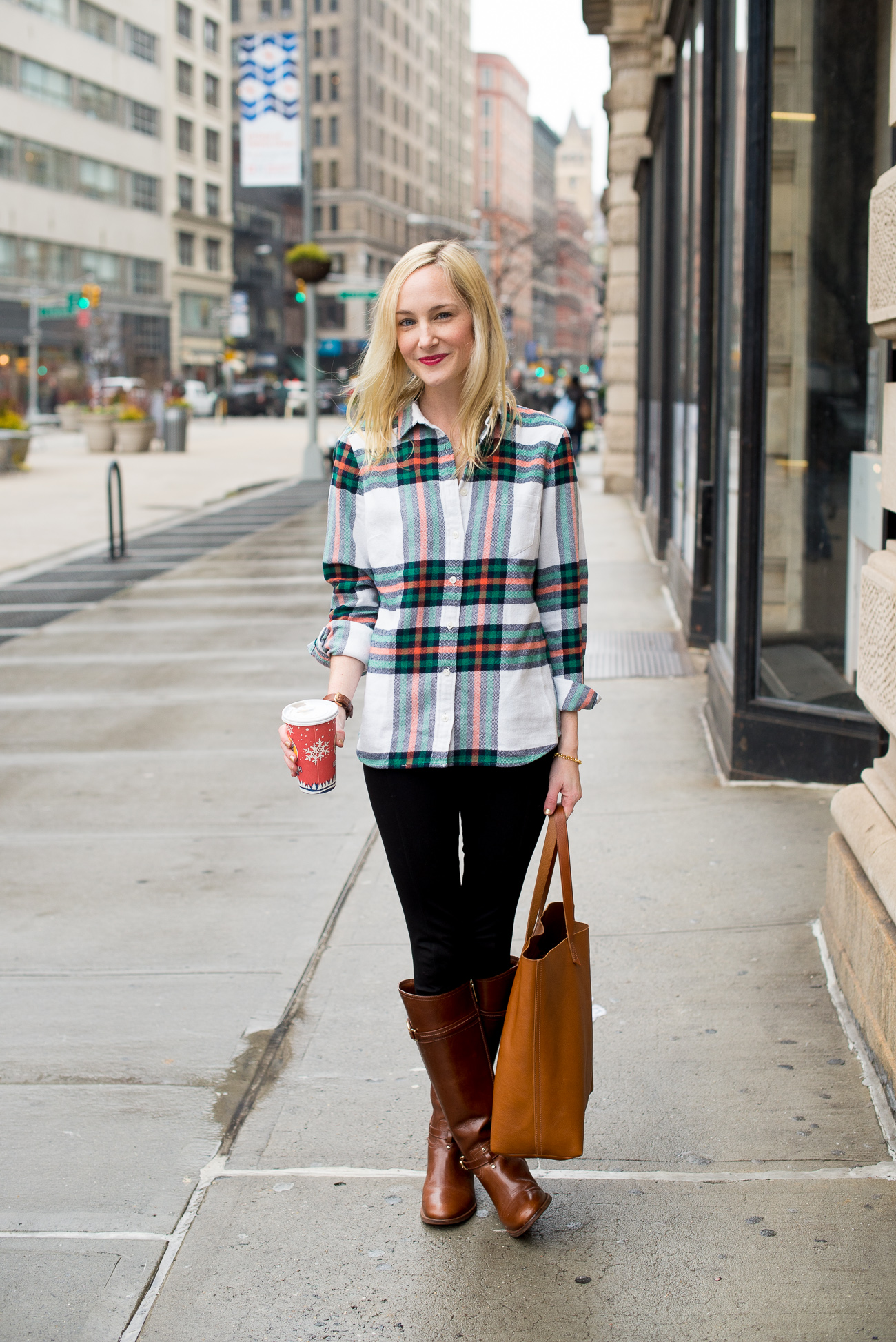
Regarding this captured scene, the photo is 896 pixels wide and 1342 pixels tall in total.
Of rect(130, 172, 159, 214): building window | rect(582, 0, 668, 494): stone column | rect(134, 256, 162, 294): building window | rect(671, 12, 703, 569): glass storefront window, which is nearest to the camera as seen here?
rect(671, 12, 703, 569): glass storefront window

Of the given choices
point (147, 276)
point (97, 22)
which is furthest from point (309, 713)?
point (147, 276)

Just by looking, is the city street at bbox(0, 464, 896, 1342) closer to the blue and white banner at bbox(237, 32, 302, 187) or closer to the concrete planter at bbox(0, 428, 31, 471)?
the blue and white banner at bbox(237, 32, 302, 187)

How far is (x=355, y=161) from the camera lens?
108m

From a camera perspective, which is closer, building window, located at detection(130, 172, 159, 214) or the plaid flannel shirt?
the plaid flannel shirt

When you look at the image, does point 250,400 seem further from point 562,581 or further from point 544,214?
point 544,214

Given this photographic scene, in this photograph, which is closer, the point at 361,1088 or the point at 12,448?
the point at 361,1088

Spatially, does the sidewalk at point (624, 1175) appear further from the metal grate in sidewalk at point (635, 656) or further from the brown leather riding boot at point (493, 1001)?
the metal grate in sidewalk at point (635, 656)

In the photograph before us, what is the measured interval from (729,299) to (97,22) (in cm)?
6964

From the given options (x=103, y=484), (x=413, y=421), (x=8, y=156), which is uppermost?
(x=8, y=156)

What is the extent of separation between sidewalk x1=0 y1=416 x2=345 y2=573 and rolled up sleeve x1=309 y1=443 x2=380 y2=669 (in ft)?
39.0

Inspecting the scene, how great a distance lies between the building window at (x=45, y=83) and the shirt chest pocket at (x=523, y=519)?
6629 cm

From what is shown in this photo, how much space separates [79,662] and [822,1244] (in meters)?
7.30

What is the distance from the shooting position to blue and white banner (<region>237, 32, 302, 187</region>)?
26.4 metres

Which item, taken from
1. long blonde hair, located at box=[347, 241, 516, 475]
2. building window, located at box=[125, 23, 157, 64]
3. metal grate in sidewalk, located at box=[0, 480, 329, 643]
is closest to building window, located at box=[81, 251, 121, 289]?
building window, located at box=[125, 23, 157, 64]
